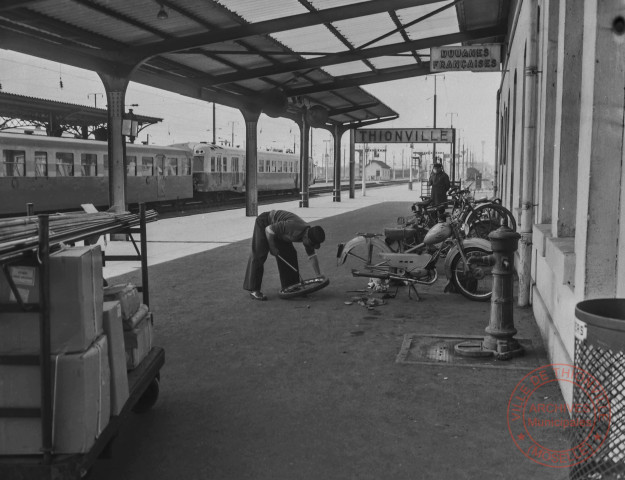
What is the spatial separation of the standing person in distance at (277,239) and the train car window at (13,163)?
47.0 ft

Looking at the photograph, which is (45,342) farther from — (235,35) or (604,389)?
(235,35)

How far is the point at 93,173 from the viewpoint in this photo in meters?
23.9

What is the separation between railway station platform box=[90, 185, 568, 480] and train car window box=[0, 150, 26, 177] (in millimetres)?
13295

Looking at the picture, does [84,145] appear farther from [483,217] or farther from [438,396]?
[438,396]

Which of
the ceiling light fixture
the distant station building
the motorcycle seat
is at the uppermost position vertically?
the ceiling light fixture

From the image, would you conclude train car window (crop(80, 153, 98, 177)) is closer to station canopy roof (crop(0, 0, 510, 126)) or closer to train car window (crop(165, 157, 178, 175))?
train car window (crop(165, 157, 178, 175))

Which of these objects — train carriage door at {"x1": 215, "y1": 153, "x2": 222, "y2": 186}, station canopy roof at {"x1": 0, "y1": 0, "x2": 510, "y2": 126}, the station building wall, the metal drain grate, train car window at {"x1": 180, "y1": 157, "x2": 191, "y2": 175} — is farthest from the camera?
train carriage door at {"x1": 215, "y1": 153, "x2": 222, "y2": 186}

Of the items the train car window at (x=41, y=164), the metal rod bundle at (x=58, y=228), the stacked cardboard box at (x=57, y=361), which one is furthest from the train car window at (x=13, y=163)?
the stacked cardboard box at (x=57, y=361)

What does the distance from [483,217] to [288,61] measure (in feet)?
24.9

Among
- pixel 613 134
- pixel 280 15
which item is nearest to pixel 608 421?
pixel 613 134

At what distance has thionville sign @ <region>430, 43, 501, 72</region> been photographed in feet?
44.6

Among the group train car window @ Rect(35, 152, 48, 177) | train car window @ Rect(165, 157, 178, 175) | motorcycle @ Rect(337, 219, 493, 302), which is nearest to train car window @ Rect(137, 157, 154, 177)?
train car window @ Rect(165, 157, 178, 175)

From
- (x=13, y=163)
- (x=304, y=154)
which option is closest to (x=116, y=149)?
(x=13, y=163)

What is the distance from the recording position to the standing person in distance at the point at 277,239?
848cm
